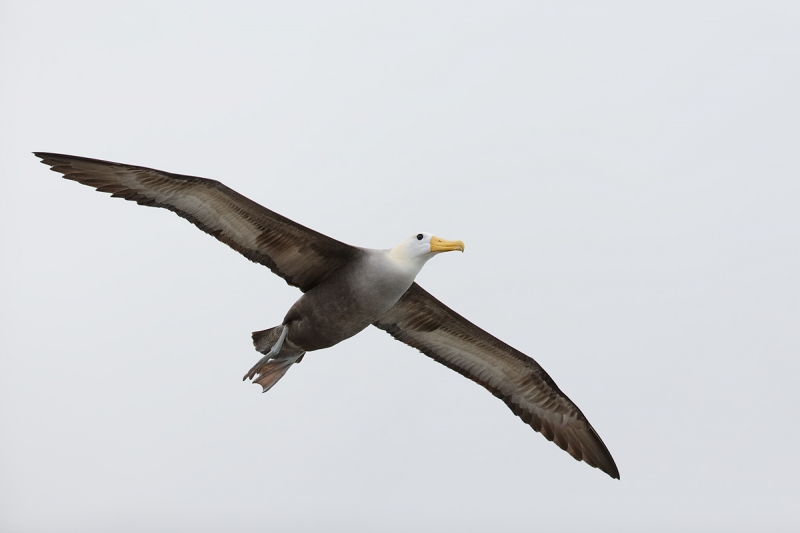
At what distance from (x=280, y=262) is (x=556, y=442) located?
5.39 m

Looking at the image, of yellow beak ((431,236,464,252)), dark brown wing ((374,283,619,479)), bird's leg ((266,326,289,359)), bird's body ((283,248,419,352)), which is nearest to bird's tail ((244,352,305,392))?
bird's leg ((266,326,289,359))

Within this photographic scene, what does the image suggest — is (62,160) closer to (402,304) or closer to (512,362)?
(402,304)

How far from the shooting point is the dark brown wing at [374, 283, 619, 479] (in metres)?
15.4

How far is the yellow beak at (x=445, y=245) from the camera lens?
13.3 metres

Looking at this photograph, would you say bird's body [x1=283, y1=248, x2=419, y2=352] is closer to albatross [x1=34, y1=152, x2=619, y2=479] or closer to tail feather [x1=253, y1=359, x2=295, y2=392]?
albatross [x1=34, y1=152, x2=619, y2=479]

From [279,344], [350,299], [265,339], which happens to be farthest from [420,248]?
[265,339]

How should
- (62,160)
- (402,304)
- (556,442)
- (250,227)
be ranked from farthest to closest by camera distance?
(556,442), (402,304), (250,227), (62,160)

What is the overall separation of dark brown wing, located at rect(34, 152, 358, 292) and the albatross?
0.04 feet

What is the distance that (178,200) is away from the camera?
43.6 ft

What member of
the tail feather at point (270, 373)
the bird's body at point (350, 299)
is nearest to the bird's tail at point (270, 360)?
the tail feather at point (270, 373)

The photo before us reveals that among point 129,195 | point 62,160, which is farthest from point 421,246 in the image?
point 62,160

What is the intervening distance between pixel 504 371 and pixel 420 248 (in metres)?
3.51

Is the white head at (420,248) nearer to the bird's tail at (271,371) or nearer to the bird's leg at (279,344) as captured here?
the bird's leg at (279,344)

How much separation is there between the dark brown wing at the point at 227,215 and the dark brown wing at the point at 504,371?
1.76 m
